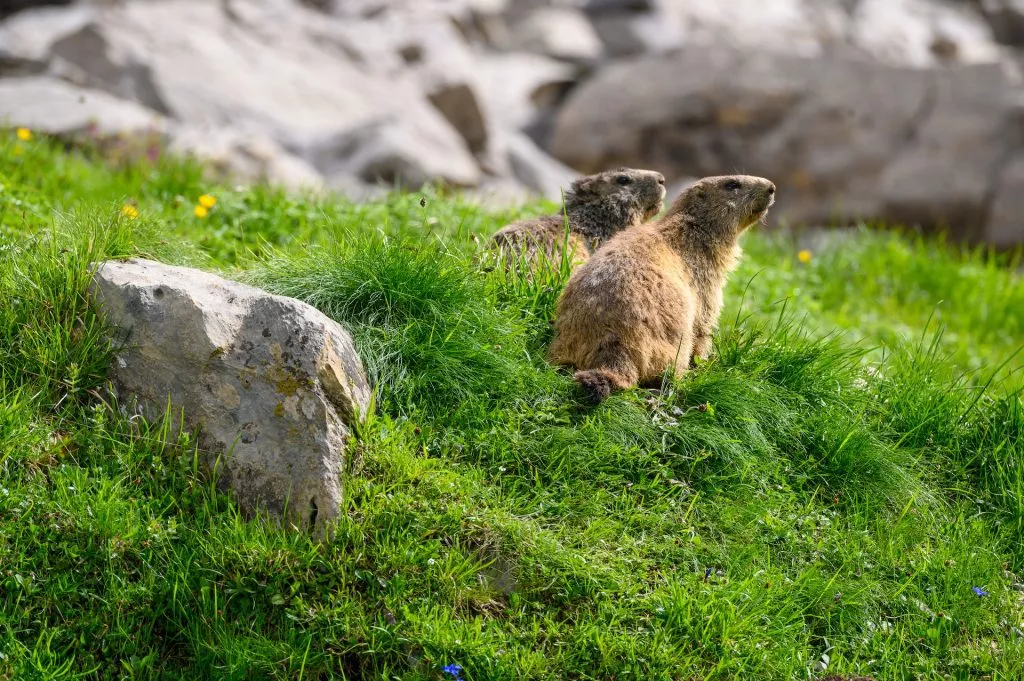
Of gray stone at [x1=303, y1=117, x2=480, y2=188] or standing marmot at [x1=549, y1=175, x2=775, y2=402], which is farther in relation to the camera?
gray stone at [x1=303, y1=117, x2=480, y2=188]

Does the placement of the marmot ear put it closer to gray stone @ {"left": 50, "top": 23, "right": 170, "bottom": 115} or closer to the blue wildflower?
the blue wildflower

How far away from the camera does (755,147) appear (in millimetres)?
15719

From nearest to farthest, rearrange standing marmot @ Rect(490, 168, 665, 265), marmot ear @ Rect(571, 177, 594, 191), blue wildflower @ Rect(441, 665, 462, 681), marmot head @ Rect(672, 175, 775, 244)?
blue wildflower @ Rect(441, 665, 462, 681) → marmot head @ Rect(672, 175, 775, 244) → standing marmot @ Rect(490, 168, 665, 265) → marmot ear @ Rect(571, 177, 594, 191)

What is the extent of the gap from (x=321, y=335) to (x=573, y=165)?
488 inches

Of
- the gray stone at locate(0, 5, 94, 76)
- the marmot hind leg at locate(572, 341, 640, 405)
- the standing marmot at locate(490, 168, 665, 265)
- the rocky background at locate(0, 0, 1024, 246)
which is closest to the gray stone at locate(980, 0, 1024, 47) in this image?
the rocky background at locate(0, 0, 1024, 246)

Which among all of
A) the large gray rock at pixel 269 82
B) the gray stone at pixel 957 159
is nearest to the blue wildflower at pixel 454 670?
the large gray rock at pixel 269 82

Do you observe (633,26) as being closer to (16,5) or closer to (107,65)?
(16,5)

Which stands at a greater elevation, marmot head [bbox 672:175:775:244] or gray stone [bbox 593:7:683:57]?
marmot head [bbox 672:175:775:244]

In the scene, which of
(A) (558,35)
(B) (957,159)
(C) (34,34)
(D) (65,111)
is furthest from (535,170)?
(D) (65,111)

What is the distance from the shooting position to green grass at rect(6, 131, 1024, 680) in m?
4.16

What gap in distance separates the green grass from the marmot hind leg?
9 centimetres

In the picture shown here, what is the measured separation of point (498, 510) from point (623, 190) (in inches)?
102

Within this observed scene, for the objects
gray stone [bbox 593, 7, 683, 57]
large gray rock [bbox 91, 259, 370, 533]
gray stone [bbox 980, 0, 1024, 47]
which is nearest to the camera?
large gray rock [bbox 91, 259, 370, 533]

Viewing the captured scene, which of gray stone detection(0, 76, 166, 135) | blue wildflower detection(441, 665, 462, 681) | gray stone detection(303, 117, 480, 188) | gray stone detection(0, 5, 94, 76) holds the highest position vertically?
blue wildflower detection(441, 665, 462, 681)
